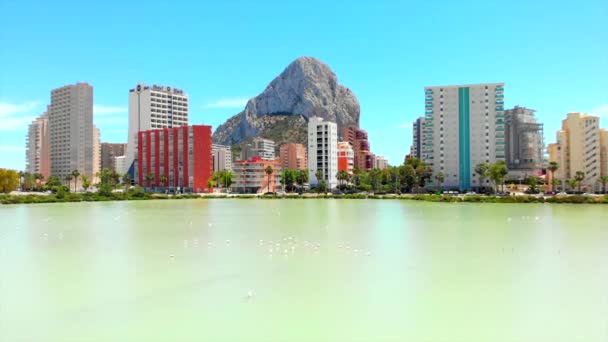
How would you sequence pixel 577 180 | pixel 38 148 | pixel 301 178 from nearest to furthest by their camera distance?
pixel 577 180
pixel 301 178
pixel 38 148

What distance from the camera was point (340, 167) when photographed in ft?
448

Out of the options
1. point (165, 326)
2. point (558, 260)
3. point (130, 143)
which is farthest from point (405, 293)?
point (130, 143)

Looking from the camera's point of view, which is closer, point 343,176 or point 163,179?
point 163,179

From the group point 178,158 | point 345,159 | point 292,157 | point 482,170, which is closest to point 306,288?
point 482,170

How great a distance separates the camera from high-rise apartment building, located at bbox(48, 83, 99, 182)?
158 m

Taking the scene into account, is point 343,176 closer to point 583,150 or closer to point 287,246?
point 583,150

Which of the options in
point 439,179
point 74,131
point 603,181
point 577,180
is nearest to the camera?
point 603,181

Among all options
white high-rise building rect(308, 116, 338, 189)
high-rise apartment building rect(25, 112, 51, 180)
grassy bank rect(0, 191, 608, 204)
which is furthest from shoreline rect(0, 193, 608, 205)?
high-rise apartment building rect(25, 112, 51, 180)

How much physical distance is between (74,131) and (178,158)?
193ft

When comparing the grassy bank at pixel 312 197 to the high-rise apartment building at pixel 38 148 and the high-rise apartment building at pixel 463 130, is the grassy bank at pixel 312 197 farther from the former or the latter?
the high-rise apartment building at pixel 38 148

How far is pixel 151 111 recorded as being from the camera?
151m

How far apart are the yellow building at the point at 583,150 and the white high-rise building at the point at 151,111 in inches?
4443

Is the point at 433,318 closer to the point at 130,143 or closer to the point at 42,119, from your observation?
the point at 130,143

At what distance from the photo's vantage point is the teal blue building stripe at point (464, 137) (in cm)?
11106
